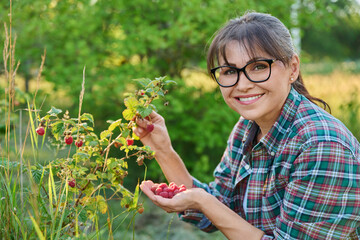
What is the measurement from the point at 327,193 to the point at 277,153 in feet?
0.94

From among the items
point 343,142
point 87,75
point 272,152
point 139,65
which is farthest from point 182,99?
point 343,142

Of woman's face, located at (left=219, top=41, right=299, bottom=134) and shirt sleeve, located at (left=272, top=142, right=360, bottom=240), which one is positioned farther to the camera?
woman's face, located at (left=219, top=41, right=299, bottom=134)

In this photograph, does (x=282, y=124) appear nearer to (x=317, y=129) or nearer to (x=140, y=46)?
(x=317, y=129)

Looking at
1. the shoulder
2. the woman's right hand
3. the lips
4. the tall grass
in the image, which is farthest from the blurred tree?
the shoulder

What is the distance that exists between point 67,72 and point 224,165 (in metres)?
2.31

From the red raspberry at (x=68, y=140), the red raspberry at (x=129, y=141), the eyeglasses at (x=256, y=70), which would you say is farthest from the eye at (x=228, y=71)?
the red raspberry at (x=68, y=140)

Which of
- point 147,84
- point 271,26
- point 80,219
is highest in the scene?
point 271,26

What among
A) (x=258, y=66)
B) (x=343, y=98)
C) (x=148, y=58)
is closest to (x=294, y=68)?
(x=258, y=66)

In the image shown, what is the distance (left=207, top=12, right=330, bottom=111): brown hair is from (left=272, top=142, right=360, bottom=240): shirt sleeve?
42 cm

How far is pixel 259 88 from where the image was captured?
184cm

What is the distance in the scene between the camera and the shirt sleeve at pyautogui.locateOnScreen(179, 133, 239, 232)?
7.39ft

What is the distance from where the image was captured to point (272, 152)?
193cm

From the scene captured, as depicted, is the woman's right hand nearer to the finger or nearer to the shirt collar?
the finger

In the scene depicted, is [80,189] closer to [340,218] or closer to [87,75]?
[340,218]
